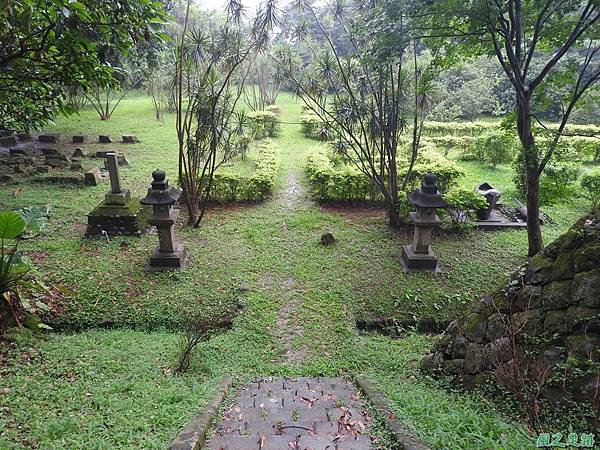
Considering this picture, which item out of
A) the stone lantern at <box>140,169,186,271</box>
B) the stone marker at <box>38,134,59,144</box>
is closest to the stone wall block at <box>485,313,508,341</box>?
the stone lantern at <box>140,169,186,271</box>

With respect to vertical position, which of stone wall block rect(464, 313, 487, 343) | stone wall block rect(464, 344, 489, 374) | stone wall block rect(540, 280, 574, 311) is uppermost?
stone wall block rect(540, 280, 574, 311)

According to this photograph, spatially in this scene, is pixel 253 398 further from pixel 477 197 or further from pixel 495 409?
pixel 477 197

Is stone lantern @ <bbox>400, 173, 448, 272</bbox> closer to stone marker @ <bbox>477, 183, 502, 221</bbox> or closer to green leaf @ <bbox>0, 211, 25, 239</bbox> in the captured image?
stone marker @ <bbox>477, 183, 502, 221</bbox>

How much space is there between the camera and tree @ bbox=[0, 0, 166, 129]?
106 inches

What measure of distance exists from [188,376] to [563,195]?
10651 mm

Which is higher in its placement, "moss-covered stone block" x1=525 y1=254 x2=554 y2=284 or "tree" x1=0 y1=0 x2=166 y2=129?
"tree" x1=0 y1=0 x2=166 y2=129

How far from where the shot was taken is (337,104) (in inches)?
348

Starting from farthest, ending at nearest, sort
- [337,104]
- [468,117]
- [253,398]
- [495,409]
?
[468,117] < [337,104] < [253,398] < [495,409]

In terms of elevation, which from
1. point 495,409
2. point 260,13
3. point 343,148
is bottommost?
point 495,409

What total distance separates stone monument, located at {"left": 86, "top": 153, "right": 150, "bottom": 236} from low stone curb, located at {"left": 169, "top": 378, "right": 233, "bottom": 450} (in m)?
4.93

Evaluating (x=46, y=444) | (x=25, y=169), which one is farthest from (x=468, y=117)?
(x=46, y=444)

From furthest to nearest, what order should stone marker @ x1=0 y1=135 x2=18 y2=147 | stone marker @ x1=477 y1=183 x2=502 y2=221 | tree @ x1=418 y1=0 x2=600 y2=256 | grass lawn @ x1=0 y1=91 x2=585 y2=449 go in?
stone marker @ x1=0 y1=135 x2=18 y2=147 → stone marker @ x1=477 y1=183 x2=502 y2=221 → tree @ x1=418 y1=0 x2=600 y2=256 → grass lawn @ x1=0 y1=91 x2=585 y2=449

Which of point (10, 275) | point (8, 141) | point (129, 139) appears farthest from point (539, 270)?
point (8, 141)

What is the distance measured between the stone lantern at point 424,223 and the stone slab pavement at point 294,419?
10.6ft
